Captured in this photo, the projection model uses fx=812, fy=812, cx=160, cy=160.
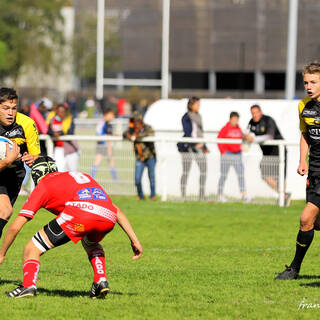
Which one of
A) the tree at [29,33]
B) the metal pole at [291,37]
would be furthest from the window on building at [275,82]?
the metal pole at [291,37]

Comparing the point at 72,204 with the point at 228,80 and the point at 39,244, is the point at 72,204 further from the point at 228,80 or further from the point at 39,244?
the point at 228,80

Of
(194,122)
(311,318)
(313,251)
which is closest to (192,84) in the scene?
(194,122)

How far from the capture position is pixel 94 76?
75688 mm

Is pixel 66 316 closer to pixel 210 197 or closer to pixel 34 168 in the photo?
pixel 34 168

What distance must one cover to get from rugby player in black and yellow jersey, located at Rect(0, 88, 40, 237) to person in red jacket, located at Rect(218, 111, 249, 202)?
8311mm

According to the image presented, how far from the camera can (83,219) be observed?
22.2ft

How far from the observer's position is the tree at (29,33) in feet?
229

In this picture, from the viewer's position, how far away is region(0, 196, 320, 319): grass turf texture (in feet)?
22.4

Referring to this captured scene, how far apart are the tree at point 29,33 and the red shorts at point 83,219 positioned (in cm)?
6267

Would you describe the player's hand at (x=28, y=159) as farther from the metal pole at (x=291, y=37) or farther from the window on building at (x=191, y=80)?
the window on building at (x=191, y=80)

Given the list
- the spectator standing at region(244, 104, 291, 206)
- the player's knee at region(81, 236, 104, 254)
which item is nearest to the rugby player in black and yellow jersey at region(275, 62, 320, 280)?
the player's knee at region(81, 236, 104, 254)

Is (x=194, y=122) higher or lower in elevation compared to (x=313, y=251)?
higher

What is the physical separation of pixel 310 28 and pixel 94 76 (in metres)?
26.3

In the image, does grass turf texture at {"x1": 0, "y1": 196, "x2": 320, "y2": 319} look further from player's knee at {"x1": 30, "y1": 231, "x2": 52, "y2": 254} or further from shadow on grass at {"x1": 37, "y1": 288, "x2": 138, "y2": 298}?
player's knee at {"x1": 30, "y1": 231, "x2": 52, "y2": 254}
